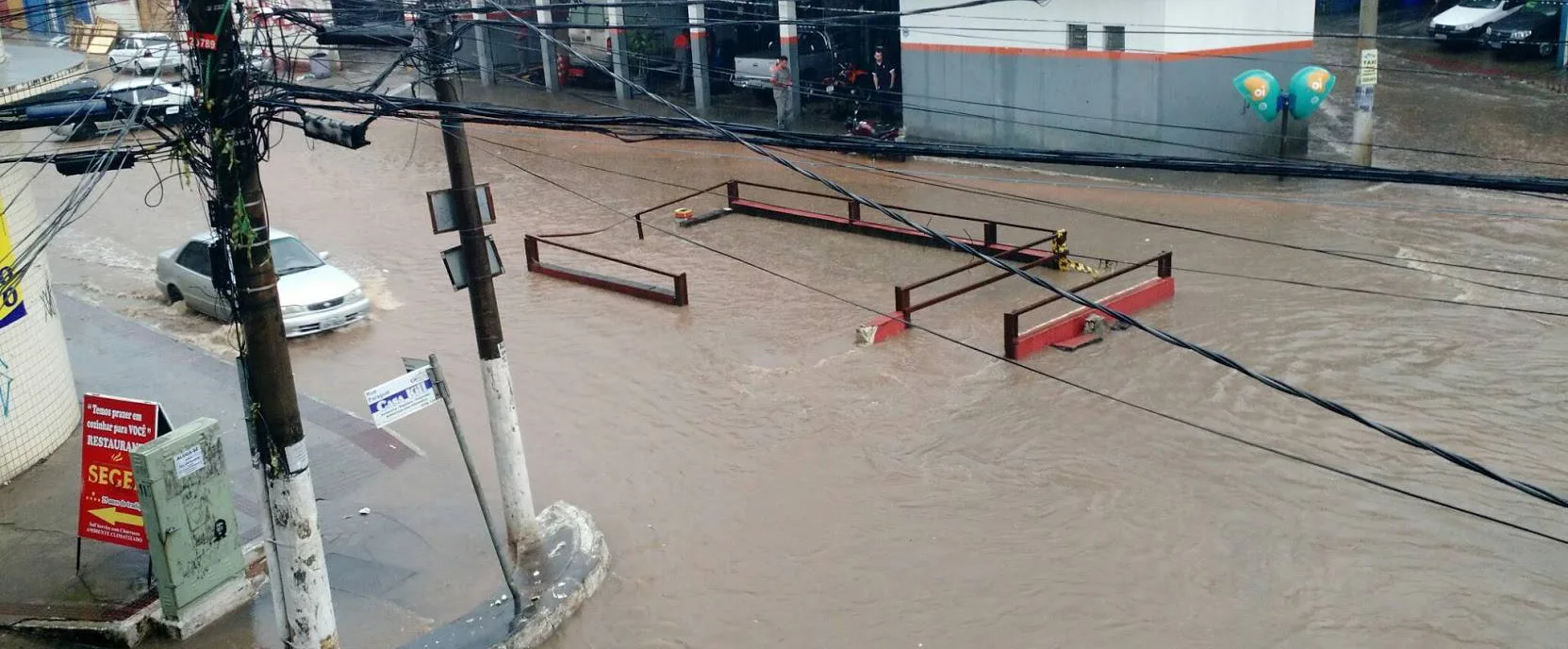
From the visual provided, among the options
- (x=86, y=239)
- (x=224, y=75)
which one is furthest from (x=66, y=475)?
(x=86, y=239)

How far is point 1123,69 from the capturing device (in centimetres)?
2203

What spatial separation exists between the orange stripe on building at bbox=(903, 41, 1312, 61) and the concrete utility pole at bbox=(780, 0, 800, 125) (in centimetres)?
395

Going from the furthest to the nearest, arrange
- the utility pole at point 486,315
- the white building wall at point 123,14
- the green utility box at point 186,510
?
the white building wall at point 123,14 < the utility pole at point 486,315 < the green utility box at point 186,510

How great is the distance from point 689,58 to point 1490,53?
20021mm

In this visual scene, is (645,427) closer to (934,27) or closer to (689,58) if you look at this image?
(934,27)

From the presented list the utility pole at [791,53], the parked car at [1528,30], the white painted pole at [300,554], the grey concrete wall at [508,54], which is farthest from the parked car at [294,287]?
the parked car at [1528,30]

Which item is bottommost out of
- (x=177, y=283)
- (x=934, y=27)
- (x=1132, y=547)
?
(x=1132, y=547)

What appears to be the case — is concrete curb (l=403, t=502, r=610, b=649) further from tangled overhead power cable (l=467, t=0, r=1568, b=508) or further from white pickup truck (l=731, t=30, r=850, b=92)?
white pickup truck (l=731, t=30, r=850, b=92)

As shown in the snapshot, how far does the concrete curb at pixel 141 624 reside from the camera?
8797mm

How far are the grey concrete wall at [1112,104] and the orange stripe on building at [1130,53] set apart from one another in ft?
Result: 0.25

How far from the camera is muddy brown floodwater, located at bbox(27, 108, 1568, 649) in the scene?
9203mm

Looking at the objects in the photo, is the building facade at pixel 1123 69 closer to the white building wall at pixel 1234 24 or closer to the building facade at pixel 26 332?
the white building wall at pixel 1234 24

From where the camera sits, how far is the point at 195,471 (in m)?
8.86

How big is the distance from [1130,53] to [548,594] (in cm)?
1620
